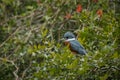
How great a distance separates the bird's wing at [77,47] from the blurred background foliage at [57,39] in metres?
0.05

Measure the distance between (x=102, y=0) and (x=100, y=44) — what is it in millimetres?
1859

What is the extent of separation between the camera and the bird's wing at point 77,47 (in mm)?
5164

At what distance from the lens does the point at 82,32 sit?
5.09 meters

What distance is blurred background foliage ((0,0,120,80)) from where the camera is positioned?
188 inches

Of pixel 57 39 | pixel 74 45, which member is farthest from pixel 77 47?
pixel 57 39

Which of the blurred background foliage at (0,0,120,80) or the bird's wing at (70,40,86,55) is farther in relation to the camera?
the bird's wing at (70,40,86,55)

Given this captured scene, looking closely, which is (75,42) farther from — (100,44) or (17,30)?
(17,30)

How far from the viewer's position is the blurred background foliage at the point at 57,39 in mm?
4766

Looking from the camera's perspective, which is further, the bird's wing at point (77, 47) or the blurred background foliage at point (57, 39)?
the bird's wing at point (77, 47)

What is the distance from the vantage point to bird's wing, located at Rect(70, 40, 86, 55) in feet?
16.9

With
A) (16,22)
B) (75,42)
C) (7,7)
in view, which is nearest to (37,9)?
(16,22)

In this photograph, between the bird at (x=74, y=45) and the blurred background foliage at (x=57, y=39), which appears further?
the bird at (x=74, y=45)

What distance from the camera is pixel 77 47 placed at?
5.28 meters

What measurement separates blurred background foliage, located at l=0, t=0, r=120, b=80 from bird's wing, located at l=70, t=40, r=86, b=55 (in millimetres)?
52
